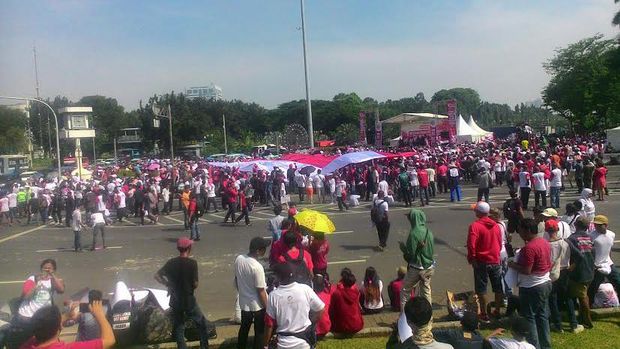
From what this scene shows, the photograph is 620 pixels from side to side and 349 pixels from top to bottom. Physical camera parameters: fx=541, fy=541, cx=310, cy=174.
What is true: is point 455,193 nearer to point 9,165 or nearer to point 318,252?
point 318,252

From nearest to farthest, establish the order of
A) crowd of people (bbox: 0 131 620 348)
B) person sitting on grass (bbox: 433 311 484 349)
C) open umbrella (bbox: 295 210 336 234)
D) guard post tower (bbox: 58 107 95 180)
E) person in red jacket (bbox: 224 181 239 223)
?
person sitting on grass (bbox: 433 311 484 349)
crowd of people (bbox: 0 131 620 348)
open umbrella (bbox: 295 210 336 234)
person in red jacket (bbox: 224 181 239 223)
guard post tower (bbox: 58 107 95 180)

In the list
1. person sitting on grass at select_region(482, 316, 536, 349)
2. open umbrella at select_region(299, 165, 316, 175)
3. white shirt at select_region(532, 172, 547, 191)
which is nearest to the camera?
person sitting on grass at select_region(482, 316, 536, 349)

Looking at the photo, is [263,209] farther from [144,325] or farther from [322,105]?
[322,105]

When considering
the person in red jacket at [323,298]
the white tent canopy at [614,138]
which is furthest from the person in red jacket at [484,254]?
the white tent canopy at [614,138]

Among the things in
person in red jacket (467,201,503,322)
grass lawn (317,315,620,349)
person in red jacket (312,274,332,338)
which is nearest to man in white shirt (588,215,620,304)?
grass lawn (317,315,620,349)

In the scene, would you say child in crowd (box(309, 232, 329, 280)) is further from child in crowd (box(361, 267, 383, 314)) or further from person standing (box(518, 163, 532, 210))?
person standing (box(518, 163, 532, 210))

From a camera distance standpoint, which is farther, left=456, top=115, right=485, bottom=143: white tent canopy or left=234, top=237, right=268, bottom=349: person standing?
left=456, top=115, right=485, bottom=143: white tent canopy

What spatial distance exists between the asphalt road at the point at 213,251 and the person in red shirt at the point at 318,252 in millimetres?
1563

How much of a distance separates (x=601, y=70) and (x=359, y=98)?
62205mm

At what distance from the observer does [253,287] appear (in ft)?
19.3

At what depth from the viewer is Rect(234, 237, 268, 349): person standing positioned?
230 inches

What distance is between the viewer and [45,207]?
66.9 feet

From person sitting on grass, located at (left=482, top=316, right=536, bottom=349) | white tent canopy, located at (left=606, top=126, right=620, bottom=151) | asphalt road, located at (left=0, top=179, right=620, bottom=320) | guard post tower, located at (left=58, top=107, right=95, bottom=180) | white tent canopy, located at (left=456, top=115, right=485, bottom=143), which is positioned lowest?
asphalt road, located at (left=0, top=179, right=620, bottom=320)

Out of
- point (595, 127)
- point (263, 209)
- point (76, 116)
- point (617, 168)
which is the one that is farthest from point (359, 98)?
point (263, 209)
